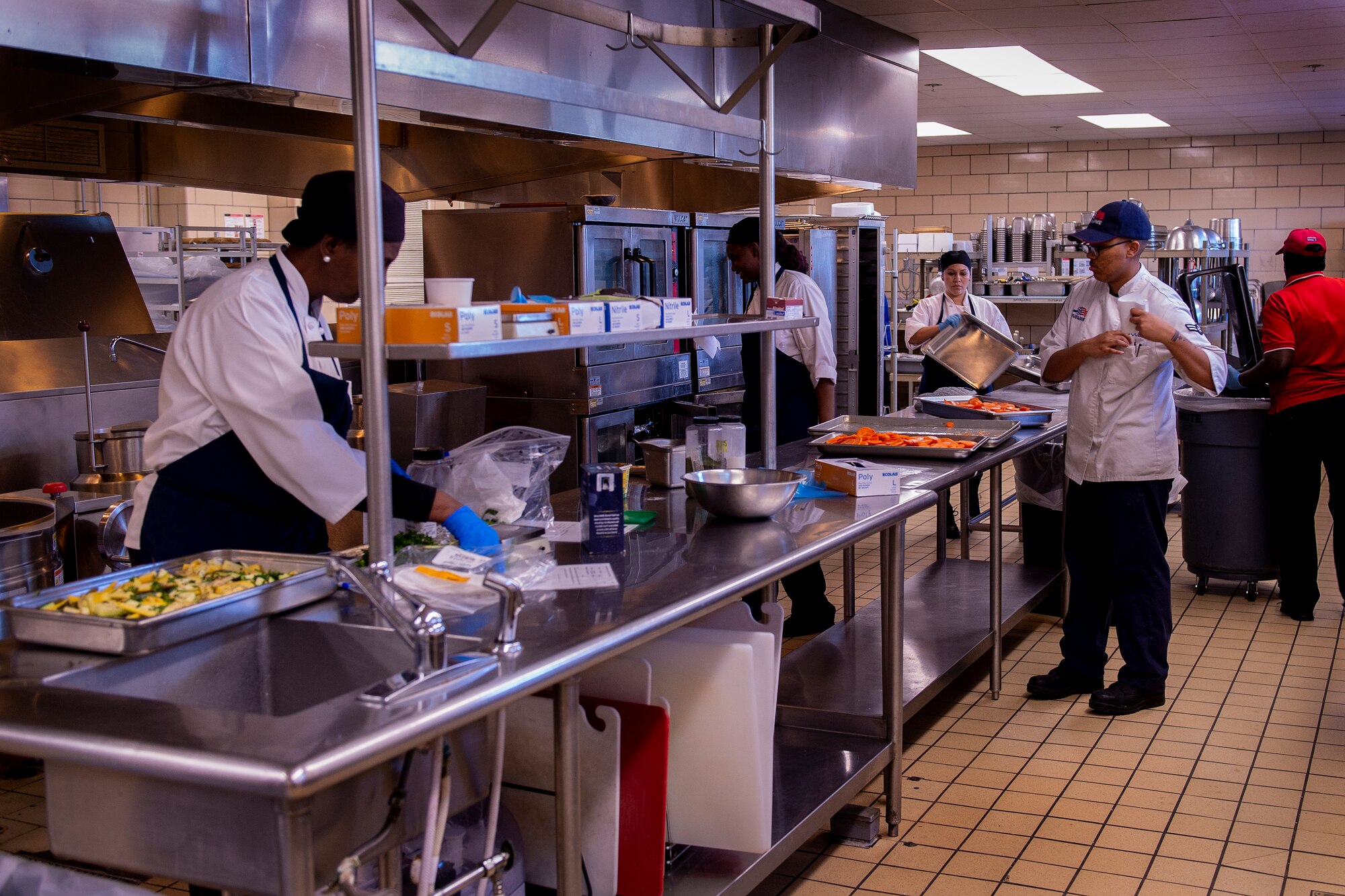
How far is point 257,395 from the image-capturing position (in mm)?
2322

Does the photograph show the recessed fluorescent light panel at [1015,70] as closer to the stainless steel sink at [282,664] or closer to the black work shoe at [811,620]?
the black work shoe at [811,620]

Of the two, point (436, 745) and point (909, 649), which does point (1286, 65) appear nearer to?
Answer: point (909, 649)

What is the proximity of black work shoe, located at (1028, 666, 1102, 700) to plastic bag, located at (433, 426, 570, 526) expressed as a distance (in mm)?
2137

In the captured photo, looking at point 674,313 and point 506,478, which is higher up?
point 674,313

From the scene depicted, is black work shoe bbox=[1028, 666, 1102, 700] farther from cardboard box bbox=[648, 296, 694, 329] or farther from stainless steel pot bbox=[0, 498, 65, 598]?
stainless steel pot bbox=[0, 498, 65, 598]

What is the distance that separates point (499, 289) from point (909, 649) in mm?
2372

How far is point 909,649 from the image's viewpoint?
3.99m

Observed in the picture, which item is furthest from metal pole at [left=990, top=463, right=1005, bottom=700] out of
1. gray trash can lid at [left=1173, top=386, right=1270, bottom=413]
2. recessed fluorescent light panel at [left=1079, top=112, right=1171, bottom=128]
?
recessed fluorescent light panel at [left=1079, top=112, right=1171, bottom=128]

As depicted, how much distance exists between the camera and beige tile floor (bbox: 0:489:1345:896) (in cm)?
297

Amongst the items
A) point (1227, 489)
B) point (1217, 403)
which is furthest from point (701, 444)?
point (1227, 489)

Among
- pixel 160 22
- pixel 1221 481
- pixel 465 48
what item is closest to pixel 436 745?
pixel 465 48

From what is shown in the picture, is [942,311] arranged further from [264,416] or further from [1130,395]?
[264,416]

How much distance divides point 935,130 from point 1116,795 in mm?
9367

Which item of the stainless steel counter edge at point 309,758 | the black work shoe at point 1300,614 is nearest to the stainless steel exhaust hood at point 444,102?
the stainless steel counter edge at point 309,758
